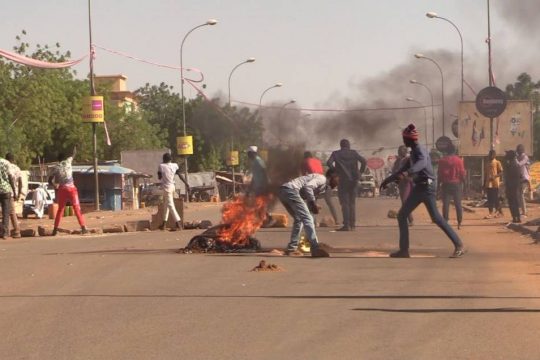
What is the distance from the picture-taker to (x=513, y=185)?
22062 mm

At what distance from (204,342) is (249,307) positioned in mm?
1755

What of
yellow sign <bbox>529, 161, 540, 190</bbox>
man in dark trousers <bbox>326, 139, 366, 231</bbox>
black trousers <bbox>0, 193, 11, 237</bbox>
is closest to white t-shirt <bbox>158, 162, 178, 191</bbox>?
black trousers <bbox>0, 193, 11, 237</bbox>

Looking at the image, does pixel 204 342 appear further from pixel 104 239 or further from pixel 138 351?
pixel 104 239

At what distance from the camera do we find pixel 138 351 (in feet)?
21.7

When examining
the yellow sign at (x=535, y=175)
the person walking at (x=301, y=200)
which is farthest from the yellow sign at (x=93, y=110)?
the person walking at (x=301, y=200)

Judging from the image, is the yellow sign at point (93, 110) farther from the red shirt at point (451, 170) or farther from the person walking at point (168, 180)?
the red shirt at point (451, 170)

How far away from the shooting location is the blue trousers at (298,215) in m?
13.5

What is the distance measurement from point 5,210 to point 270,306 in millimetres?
11949

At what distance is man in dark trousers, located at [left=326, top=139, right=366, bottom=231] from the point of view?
1941 centimetres

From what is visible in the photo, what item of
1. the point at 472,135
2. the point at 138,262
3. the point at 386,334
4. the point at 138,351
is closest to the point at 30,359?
the point at 138,351

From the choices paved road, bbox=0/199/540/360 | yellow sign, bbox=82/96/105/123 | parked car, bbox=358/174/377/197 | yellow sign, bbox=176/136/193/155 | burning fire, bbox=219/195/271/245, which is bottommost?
parked car, bbox=358/174/377/197

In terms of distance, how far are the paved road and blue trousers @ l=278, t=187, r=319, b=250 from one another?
41 cm

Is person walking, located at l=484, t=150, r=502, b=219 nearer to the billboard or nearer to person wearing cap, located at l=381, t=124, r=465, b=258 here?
person wearing cap, located at l=381, t=124, r=465, b=258

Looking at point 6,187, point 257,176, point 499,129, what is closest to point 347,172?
point 257,176
